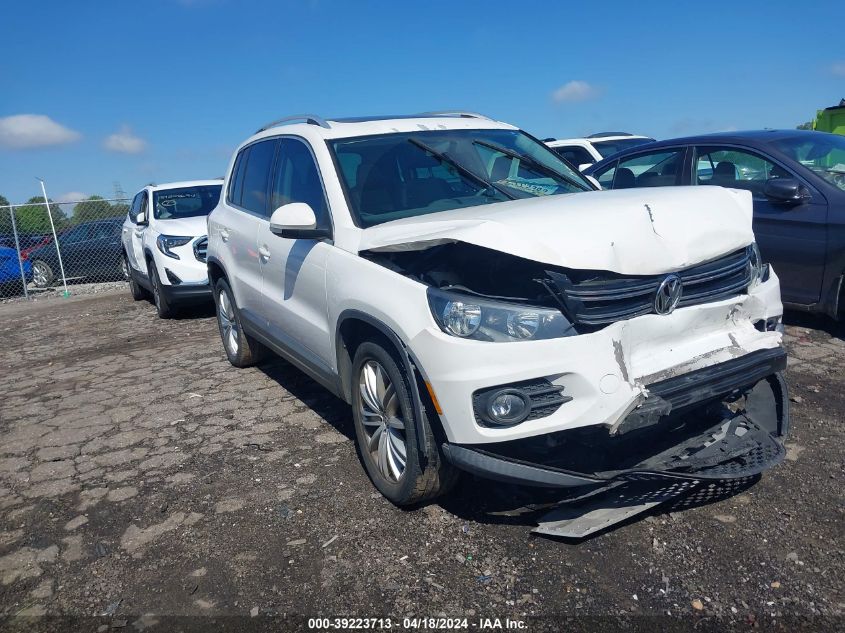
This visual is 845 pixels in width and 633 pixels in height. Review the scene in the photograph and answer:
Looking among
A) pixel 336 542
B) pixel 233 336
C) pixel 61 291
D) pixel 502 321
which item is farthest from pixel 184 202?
pixel 502 321

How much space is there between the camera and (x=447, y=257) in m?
3.29

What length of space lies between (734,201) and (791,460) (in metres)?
1.44

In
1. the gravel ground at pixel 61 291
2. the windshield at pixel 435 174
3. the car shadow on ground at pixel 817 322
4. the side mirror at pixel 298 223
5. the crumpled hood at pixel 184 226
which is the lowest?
the car shadow on ground at pixel 817 322

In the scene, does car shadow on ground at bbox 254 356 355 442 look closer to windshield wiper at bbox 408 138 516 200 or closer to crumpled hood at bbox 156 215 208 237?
windshield wiper at bbox 408 138 516 200

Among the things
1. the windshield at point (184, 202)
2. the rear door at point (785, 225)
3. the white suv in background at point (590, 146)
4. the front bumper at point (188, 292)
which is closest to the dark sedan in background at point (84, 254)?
the windshield at point (184, 202)

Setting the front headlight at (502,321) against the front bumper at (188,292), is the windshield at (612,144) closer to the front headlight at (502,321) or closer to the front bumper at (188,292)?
the front bumper at (188,292)

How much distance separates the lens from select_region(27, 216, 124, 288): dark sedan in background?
49.4 ft

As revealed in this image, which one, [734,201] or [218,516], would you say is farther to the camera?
[218,516]

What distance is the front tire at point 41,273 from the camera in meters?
15.3

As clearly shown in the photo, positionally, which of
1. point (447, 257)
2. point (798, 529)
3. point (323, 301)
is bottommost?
point (798, 529)

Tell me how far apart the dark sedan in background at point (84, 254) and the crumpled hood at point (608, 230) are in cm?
1320

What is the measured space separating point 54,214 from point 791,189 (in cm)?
1396

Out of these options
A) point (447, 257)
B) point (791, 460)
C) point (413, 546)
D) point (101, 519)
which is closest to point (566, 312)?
point (447, 257)

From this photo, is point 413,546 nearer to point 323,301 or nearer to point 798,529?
point 323,301
